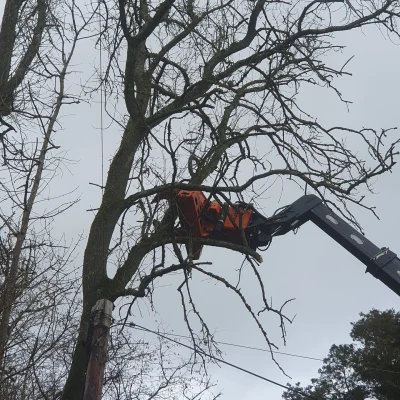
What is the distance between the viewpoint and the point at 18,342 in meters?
8.38

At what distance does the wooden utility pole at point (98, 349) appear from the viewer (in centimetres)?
674

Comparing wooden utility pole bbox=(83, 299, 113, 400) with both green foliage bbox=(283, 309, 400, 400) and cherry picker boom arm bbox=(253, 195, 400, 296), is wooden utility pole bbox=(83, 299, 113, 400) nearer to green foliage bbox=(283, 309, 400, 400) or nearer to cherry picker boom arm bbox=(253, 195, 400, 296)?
cherry picker boom arm bbox=(253, 195, 400, 296)

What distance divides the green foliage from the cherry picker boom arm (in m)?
21.5

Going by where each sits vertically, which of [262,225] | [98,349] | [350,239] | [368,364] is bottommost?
[98,349]

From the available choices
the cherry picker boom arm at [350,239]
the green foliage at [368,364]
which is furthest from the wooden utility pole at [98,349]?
the green foliage at [368,364]

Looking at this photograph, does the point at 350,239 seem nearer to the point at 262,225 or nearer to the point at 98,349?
the point at 262,225

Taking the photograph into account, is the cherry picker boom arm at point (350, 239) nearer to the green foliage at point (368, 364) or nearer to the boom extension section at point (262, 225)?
the boom extension section at point (262, 225)

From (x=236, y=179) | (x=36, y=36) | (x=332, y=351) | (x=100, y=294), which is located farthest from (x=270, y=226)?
(x=332, y=351)

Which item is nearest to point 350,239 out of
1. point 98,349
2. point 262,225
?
point 262,225

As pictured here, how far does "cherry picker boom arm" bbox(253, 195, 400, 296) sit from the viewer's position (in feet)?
31.3

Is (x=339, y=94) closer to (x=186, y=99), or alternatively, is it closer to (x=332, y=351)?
(x=186, y=99)

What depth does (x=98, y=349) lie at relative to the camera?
22.8 feet

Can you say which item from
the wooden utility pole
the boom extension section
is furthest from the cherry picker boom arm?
the wooden utility pole

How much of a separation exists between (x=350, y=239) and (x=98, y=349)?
4253 millimetres
